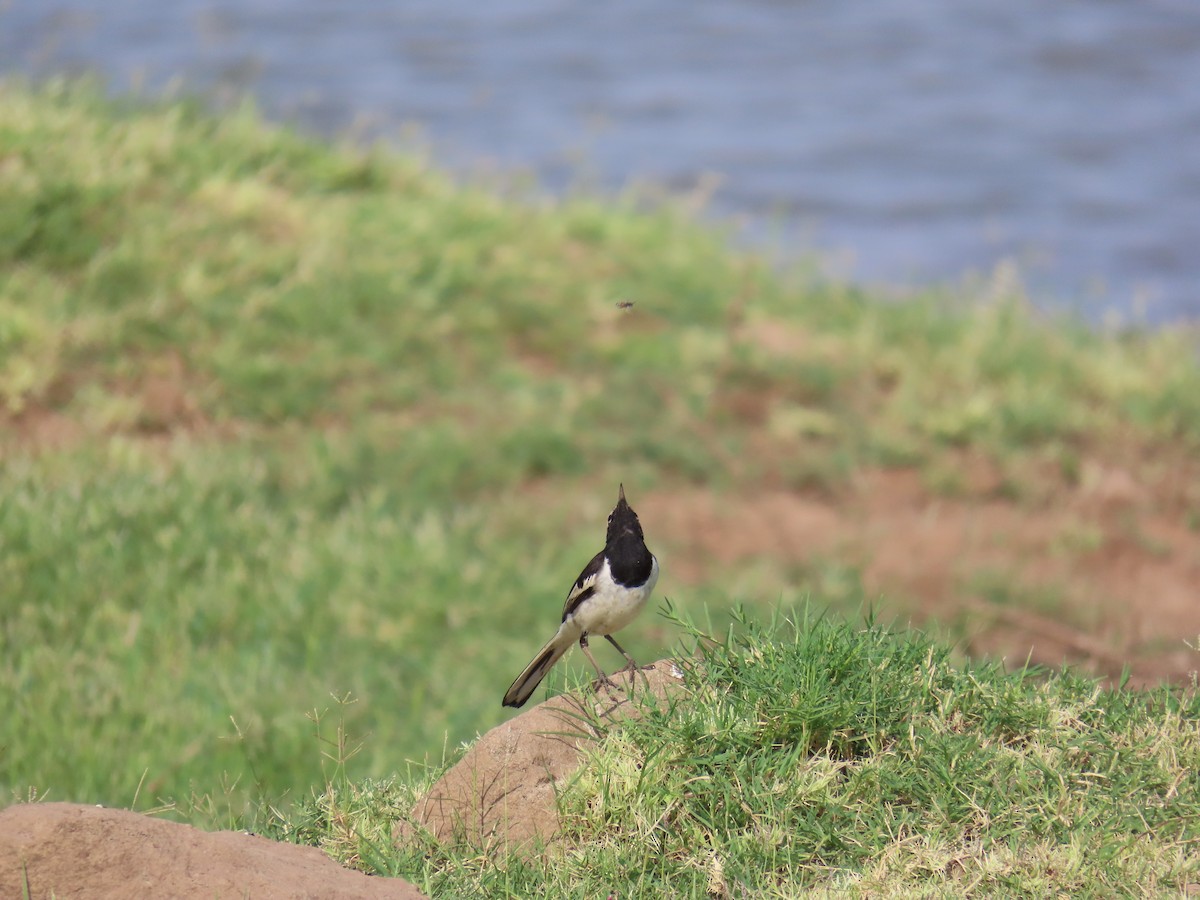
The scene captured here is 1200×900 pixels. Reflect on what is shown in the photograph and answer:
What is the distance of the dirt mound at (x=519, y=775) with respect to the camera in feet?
12.3

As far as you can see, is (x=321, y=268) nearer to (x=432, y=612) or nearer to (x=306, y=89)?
(x=432, y=612)

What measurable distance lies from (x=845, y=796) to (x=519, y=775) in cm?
81

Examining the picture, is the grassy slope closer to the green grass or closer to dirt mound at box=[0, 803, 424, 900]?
dirt mound at box=[0, 803, 424, 900]

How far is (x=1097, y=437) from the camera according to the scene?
28.8ft

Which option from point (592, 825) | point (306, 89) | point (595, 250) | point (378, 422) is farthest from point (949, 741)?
point (306, 89)

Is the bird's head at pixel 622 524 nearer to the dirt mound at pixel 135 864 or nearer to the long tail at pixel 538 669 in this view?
the long tail at pixel 538 669

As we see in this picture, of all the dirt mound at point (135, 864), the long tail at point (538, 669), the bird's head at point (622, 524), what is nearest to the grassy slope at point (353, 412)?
the long tail at point (538, 669)

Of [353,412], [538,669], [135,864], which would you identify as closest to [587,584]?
[538,669]

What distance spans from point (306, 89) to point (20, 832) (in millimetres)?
13692

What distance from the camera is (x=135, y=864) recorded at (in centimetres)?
331

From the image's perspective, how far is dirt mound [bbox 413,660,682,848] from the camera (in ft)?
12.3

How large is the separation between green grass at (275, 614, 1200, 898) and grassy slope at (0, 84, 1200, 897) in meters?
1.57

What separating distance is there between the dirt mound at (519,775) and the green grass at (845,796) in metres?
0.07

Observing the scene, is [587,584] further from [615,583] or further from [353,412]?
[353,412]
